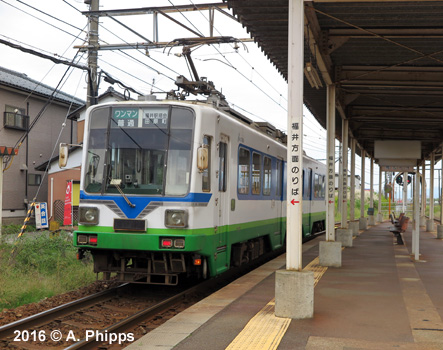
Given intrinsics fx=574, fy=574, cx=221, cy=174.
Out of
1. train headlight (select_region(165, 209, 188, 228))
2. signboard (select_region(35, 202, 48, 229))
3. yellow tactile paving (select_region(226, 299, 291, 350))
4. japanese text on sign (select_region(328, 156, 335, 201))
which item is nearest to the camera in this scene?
yellow tactile paving (select_region(226, 299, 291, 350))

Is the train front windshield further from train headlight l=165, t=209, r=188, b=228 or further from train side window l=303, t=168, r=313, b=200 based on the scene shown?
train side window l=303, t=168, r=313, b=200

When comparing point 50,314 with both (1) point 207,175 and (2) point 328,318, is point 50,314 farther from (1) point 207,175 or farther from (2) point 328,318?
(2) point 328,318

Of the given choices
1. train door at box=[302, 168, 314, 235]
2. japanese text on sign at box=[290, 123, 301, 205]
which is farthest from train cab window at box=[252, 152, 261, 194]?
train door at box=[302, 168, 314, 235]

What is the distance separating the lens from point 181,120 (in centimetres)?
920

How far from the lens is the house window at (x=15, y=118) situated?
26.7 m

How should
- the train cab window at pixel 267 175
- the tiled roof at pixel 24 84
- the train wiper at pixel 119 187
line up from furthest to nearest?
the tiled roof at pixel 24 84 → the train cab window at pixel 267 175 → the train wiper at pixel 119 187

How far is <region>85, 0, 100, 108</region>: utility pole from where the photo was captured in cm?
1518

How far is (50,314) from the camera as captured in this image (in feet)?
25.7

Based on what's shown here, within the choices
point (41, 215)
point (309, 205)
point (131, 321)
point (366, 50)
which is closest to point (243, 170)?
point (366, 50)

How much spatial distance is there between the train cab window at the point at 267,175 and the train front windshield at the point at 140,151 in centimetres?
417

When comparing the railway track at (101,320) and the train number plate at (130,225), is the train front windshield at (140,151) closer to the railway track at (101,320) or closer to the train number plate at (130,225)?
the train number plate at (130,225)

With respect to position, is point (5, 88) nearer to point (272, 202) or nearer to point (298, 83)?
point (272, 202)

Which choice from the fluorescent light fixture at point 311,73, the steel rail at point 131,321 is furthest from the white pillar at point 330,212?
the steel rail at point 131,321

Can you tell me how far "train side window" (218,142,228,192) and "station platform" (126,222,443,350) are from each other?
1.73 meters
